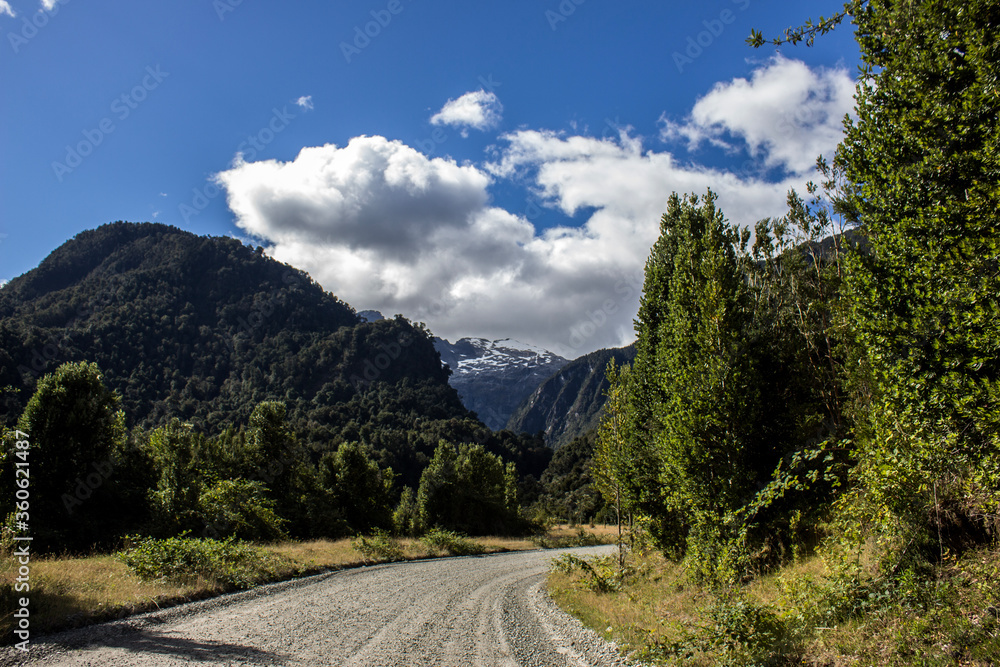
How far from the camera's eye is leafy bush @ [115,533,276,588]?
40.7ft

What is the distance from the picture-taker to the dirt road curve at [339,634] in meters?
7.07

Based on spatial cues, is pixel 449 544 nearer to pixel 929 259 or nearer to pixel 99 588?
pixel 99 588

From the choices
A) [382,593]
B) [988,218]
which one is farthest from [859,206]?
[382,593]

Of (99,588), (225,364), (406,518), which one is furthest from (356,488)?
(225,364)

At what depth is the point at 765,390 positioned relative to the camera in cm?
1541

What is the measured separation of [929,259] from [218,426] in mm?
152735

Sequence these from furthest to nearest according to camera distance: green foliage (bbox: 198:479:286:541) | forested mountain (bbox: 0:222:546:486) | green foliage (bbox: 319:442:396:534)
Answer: forested mountain (bbox: 0:222:546:486), green foliage (bbox: 319:442:396:534), green foliage (bbox: 198:479:286:541)

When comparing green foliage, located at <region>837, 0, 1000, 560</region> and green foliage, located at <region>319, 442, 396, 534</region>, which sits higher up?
green foliage, located at <region>837, 0, 1000, 560</region>

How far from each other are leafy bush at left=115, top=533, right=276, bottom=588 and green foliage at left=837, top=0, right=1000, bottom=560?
1535 cm

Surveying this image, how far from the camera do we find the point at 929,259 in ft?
20.9

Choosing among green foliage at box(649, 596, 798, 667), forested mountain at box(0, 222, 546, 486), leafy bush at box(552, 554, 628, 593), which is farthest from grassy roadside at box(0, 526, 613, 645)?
forested mountain at box(0, 222, 546, 486)

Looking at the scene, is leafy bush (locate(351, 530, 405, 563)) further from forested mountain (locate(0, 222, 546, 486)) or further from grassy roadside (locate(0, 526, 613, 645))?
forested mountain (locate(0, 222, 546, 486))

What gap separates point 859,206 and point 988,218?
2013mm

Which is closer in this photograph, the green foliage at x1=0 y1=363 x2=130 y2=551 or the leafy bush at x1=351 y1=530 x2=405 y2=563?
the green foliage at x1=0 y1=363 x2=130 y2=551
